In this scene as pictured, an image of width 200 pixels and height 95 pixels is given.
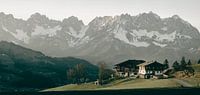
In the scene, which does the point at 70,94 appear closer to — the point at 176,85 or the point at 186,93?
the point at 186,93

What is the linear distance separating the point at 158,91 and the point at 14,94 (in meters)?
45.7

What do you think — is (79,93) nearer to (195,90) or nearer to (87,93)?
(87,93)

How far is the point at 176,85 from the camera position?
19562cm

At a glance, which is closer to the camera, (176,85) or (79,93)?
(79,93)

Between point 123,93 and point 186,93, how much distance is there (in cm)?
1970

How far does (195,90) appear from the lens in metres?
163

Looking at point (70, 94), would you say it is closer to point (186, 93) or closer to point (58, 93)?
point (58, 93)

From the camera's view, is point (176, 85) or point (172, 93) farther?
point (176, 85)

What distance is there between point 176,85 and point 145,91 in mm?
33642

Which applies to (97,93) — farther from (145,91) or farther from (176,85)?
(176,85)

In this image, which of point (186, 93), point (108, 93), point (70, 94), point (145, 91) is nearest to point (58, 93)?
point (70, 94)

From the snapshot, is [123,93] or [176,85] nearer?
[123,93]

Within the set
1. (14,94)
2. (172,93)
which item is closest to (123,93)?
(172,93)

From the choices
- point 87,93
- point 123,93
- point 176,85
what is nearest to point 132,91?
point 123,93
